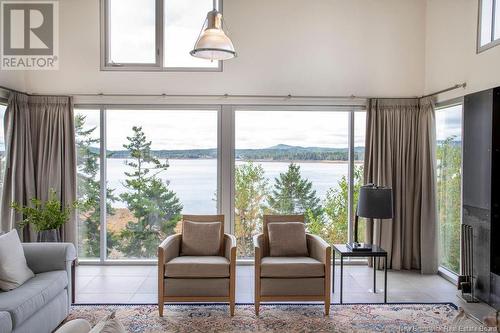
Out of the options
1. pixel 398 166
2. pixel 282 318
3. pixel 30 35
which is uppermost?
pixel 30 35

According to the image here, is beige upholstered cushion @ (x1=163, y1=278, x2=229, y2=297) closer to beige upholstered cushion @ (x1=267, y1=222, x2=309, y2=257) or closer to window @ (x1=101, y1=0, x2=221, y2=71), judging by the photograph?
beige upholstered cushion @ (x1=267, y1=222, x2=309, y2=257)

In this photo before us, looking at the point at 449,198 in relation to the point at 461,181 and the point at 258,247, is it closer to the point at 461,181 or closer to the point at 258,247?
the point at 461,181

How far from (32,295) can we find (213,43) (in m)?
2.53

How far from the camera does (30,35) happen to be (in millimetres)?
5703

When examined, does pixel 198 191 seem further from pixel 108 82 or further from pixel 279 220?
pixel 108 82

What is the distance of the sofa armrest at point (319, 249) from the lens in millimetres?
4168

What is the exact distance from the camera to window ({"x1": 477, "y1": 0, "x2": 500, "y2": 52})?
4434 mm

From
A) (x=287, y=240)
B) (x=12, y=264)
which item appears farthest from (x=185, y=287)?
(x=12, y=264)

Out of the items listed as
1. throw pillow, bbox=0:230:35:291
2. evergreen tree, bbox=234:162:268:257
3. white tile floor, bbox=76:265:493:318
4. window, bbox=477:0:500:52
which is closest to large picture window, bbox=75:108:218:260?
evergreen tree, bbox=234:162:268:257

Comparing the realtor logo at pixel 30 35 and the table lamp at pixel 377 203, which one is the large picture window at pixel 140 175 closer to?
the realtor logo at pixel 30 35

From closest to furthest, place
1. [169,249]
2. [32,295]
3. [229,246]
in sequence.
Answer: [32,295], [169,249], [229,246]

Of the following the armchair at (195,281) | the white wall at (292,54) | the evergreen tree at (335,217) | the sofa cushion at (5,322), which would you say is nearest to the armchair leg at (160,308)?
the armchair at (195,281)

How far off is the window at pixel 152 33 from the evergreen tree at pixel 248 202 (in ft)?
5.22

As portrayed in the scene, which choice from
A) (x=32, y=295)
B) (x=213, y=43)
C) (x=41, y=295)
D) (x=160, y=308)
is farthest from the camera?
(x=160, y=308)
